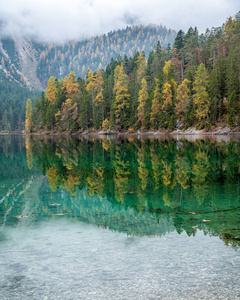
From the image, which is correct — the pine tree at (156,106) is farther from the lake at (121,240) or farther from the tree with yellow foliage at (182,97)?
the lake at (121,240)

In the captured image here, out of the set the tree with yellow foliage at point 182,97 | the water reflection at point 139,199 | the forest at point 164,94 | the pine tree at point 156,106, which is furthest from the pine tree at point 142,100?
the water reflection at point 139,199

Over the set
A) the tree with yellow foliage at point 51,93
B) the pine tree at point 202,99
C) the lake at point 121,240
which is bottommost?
the lake at point 121,240

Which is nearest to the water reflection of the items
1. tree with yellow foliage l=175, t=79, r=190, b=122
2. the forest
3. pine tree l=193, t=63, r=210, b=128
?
the forest

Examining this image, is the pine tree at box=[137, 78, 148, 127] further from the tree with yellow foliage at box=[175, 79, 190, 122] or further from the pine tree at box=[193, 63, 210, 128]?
the pine tree at box=[193, 63, 210, 128]

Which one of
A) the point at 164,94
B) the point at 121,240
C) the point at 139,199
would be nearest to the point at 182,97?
the point at 164,94

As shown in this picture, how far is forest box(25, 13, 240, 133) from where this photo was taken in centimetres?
6097

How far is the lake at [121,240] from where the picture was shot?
4430 millimetres

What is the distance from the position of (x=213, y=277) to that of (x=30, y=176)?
13.1 metres

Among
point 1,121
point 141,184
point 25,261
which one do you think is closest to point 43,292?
point 25,261

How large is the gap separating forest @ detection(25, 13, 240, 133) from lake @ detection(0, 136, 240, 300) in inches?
1885

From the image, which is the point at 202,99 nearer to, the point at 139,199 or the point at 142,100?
the point at 142,100

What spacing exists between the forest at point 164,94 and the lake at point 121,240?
4788cm

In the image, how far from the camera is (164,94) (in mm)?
72188

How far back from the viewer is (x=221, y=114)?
2456 inches
